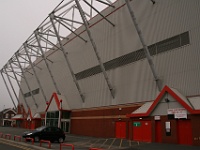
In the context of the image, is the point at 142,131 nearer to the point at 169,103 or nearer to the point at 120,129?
the point at 169,103

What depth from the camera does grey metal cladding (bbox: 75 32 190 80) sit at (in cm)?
2400

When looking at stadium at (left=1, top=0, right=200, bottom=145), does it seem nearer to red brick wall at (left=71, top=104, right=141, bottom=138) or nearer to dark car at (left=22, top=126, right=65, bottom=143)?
red brick wall at (left=71, top=104, right=141, bottom=138)

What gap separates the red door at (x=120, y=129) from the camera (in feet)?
95.8

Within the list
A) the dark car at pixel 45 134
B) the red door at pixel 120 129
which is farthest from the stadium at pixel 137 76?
the dark car at pixel 45 134

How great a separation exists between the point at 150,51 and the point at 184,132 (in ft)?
33.1

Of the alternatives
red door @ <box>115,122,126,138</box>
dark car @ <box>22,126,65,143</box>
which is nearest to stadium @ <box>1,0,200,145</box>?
red door @ <box>115,122,126,138</box>

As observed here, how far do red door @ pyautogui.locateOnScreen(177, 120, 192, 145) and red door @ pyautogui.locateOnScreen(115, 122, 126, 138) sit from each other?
8.54 meters

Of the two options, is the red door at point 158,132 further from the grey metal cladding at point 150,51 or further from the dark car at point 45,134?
the dark car at point 45,134

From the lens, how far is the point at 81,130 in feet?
124

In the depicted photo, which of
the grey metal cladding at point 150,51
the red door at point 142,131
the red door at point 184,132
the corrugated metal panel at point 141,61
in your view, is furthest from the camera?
the red door at point 142,131

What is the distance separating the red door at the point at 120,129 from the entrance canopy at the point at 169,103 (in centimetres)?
420

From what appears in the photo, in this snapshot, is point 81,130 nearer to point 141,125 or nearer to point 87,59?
point 87,59

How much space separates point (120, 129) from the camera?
29812mm

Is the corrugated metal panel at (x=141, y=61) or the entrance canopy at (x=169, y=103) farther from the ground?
the corrugated metal panel at (x=141, y=61)
